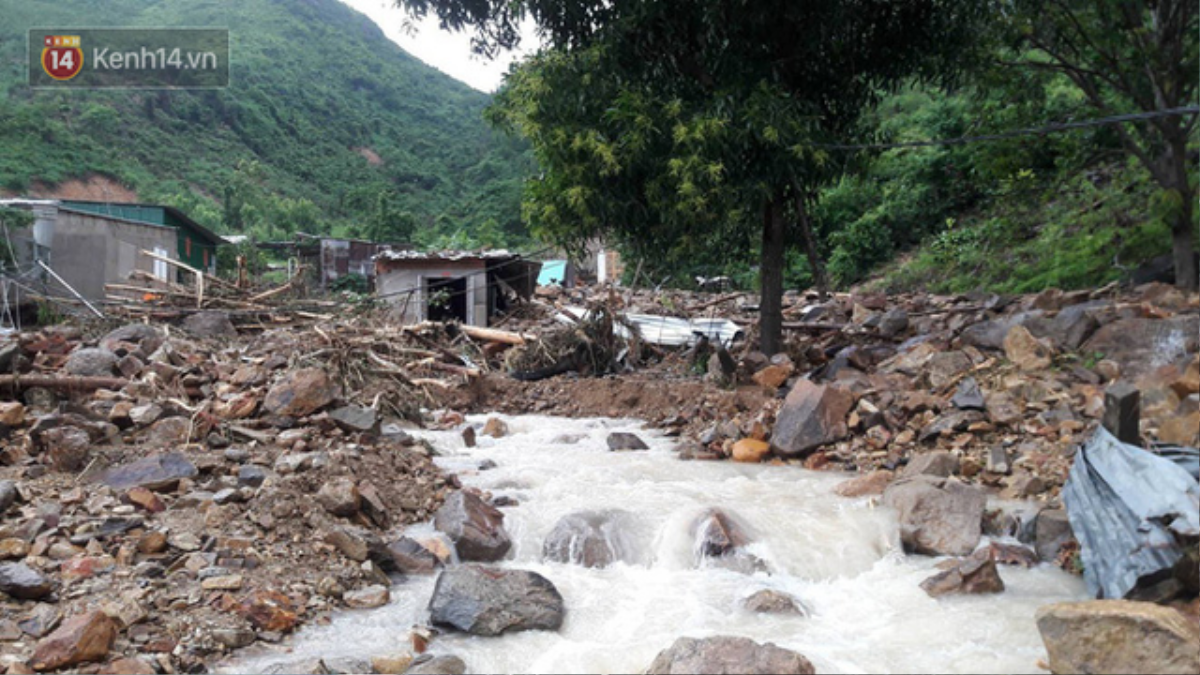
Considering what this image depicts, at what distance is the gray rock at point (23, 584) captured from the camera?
13.1 ft

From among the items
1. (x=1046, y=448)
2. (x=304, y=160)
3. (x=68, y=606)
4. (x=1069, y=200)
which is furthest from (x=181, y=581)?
(x=304, y=160)

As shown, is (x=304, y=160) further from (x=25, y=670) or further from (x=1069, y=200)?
(x=25, y=670)

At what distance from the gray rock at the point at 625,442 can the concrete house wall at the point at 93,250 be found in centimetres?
1261

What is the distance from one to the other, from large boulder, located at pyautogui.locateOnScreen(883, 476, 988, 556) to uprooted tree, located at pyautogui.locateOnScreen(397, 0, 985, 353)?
12.8ft

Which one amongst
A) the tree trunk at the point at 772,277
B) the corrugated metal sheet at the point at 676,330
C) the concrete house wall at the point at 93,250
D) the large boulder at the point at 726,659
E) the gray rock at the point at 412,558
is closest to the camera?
the large boulder at the point at 726,659

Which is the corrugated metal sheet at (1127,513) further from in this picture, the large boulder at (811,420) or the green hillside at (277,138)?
the green hillside at (277,138)

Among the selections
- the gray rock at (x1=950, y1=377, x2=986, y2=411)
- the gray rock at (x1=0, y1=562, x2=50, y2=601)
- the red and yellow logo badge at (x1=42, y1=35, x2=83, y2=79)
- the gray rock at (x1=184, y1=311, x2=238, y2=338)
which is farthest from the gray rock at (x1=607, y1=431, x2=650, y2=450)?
the red and yellow logo badge at (x1=42, y1=35, x2=83, y2=79)

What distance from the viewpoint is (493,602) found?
442 centimetres

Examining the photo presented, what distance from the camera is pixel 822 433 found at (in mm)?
7367

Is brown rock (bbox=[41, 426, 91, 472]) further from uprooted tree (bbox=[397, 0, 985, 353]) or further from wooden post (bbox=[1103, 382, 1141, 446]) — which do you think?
wooden post (bbox=[1103, 382, 1141, 446])

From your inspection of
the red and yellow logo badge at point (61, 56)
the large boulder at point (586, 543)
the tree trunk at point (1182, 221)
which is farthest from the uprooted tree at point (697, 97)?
the red and yellow logo badge at point (61, 56)

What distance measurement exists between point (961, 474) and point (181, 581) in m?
5.51

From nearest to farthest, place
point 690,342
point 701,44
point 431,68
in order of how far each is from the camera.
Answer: point 701,44 → point 690,342 → point 431,68

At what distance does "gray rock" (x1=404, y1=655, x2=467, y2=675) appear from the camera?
3.79 meters
